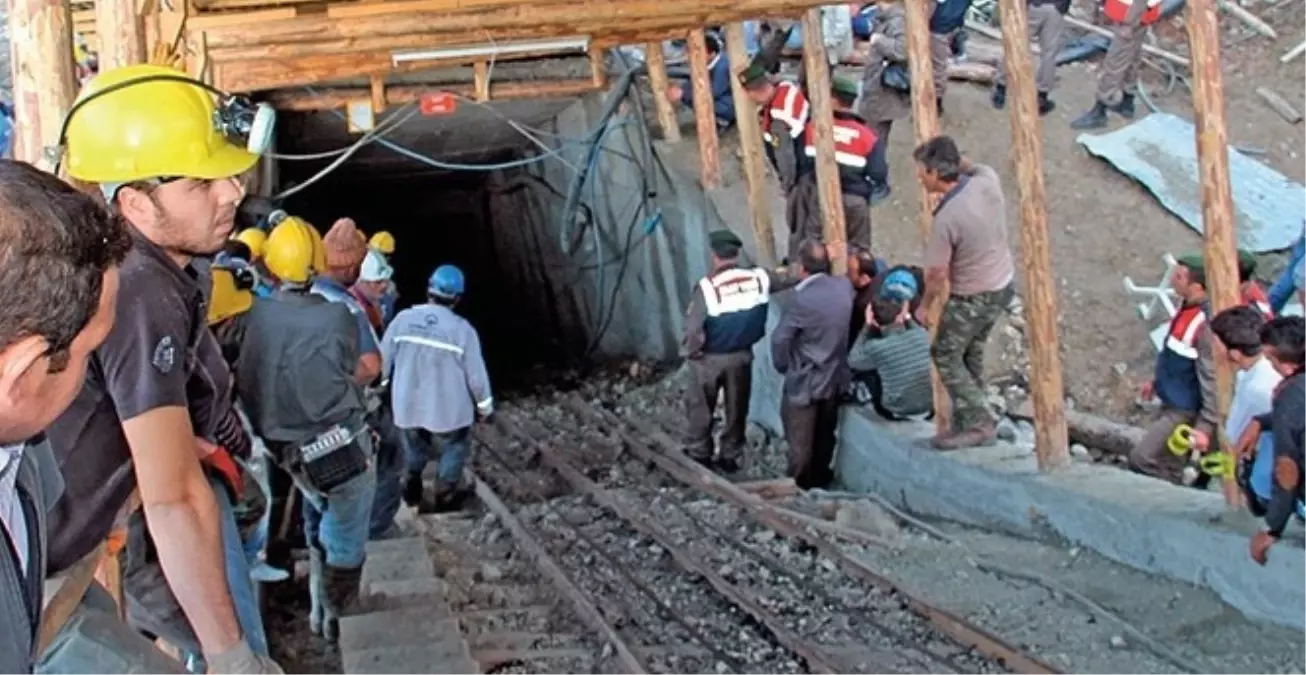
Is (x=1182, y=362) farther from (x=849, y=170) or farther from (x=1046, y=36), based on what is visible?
(x=1046, y=36)

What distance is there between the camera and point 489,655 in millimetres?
6828

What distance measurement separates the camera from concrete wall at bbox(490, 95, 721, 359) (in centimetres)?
1527

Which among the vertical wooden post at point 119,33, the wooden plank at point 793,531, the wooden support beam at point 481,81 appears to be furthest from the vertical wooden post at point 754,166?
the vertical wooden post at point 119,33

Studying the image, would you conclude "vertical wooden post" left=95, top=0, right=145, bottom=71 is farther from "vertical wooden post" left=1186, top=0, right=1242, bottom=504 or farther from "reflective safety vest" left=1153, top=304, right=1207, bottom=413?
"reflective safety vest" left=1153, top=304, right=1207, bottom=413

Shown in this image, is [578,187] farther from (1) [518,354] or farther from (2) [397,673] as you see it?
(2) [397,673]

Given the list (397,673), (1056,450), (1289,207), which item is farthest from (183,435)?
(1289,207)

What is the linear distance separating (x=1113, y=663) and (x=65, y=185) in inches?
218

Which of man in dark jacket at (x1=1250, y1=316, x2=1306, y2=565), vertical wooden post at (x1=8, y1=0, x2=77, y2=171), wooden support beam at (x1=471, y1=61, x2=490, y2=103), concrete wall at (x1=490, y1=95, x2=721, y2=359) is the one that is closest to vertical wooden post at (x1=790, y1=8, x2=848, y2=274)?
concrete wall at (x1=490, y1=95, x2=721, y2=359)

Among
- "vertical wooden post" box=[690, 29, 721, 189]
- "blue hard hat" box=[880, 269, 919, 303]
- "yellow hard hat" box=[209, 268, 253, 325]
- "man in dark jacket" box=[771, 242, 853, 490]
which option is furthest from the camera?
"vertical wooden post" box=[690, 29, 721, 189]

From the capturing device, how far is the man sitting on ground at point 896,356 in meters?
10.1

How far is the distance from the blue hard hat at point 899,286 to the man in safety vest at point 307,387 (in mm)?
4623

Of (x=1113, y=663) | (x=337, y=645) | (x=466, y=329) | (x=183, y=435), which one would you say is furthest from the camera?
(x=466, y=329)

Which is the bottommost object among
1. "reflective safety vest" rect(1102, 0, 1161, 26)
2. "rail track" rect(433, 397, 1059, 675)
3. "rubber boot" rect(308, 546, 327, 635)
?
"rail track" rect(433, 397, 1059, 675)

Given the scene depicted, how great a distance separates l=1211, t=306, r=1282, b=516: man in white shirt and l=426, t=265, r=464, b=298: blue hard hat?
4779 mm
